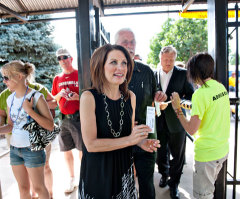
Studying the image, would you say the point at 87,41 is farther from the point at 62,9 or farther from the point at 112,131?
the point at 62,9

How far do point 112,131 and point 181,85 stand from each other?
1864mm

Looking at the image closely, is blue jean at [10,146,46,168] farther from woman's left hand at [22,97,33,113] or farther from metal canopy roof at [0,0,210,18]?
metal canopy roof at [0,0,210,18]

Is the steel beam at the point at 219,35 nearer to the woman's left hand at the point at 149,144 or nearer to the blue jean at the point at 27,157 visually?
the woman's left hand at the point at 149,144

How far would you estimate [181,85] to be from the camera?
2.99m

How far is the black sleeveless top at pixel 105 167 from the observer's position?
142 centimetres

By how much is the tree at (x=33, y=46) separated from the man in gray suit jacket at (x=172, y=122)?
297 inches

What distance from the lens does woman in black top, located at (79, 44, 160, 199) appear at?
1356mm

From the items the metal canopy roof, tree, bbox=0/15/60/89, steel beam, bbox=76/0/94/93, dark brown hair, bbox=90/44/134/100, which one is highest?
tree, bbox=0/15/60/89

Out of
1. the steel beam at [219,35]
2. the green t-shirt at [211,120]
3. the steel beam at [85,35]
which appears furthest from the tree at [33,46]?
the green t-shirt at [211,120]

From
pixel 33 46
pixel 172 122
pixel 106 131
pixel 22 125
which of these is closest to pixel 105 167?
pixel 106 131

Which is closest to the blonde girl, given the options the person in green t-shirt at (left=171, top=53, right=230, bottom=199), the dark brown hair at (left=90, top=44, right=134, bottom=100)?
the dark brown hair at (left=90, top=44, right=134, bottom=100)

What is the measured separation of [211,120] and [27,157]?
1.82 meters

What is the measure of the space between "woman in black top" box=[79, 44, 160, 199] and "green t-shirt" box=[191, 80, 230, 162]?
621 mm

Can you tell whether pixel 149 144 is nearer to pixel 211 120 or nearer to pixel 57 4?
pixel 211 120
